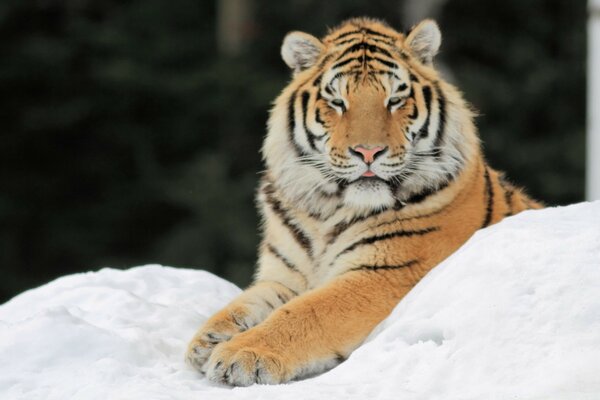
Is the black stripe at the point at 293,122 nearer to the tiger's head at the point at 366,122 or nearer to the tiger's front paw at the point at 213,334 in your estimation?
the tiger's head at the point at 366,122

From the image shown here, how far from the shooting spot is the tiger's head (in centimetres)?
390

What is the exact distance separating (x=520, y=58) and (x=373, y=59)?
29.0 ft

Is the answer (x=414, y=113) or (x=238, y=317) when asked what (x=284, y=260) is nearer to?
(x=238, y=317)

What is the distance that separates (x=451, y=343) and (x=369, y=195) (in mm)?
1108

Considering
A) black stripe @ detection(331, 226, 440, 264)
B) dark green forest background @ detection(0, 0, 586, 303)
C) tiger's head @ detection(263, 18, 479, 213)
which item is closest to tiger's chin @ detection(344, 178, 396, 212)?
tiger's head @ detection(263, 18, 479, 213)

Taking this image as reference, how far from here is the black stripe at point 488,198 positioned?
4.02 meters

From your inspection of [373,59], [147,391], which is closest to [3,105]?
[373,59]

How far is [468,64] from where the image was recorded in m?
13.1

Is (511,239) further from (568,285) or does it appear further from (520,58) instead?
(520,58)

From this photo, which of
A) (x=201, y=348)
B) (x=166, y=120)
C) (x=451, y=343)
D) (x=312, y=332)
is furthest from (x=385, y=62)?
(x=166, y=120)

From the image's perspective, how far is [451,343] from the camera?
2885 mm

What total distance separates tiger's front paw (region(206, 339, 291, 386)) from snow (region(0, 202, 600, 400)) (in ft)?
0.22

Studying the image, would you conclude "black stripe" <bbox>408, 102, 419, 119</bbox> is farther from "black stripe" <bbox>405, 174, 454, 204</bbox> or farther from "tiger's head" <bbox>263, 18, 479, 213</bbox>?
"black stripe" <bbox>405, 174, 454, 204</bbox>

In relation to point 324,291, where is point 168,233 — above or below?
below
